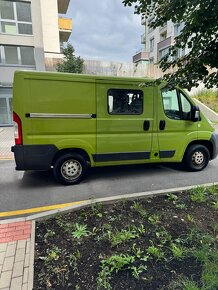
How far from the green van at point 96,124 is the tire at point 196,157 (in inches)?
1.0

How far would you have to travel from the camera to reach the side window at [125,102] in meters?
4.45

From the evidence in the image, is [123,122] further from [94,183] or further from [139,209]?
[139,209]

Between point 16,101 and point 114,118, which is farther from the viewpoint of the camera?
point 114,118

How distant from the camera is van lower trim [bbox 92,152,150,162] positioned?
461cm

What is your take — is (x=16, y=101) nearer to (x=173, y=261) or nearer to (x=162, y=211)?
(x=162, y=211)

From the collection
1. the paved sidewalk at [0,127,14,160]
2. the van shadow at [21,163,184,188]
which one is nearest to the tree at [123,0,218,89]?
the van shadow at [21,163,184,188]

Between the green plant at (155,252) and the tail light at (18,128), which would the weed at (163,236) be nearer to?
the green plant at (155,252)

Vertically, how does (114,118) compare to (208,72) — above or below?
below

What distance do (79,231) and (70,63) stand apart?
13.3m

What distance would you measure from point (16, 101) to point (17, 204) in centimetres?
190

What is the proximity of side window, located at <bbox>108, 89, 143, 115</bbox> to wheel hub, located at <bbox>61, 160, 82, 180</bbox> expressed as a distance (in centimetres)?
135

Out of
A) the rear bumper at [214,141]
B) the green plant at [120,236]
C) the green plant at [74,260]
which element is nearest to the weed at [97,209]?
the green plant at [120,236]

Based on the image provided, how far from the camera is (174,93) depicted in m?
4.90

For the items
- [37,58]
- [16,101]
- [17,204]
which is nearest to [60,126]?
[16,101]
